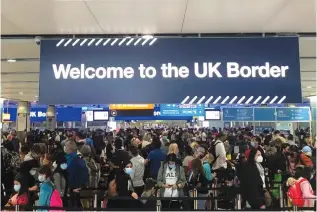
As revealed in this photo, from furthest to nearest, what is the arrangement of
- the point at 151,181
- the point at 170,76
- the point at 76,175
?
the point at 76,175, the point at 151,181, the point at 170,76

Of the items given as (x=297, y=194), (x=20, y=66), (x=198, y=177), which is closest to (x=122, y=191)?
(x=198, y=177)

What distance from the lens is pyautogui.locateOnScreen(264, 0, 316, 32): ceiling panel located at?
4621 millimetres

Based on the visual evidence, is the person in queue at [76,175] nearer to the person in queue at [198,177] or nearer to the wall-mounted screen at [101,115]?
the person in queue at [198,177]

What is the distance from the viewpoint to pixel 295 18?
200 inches

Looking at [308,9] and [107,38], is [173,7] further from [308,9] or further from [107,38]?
[308,9]

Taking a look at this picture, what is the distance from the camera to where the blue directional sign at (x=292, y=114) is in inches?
818

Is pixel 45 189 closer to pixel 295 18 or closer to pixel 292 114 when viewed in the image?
pixel 295 18

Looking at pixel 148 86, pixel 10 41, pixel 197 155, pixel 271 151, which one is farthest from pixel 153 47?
pixel 271 151

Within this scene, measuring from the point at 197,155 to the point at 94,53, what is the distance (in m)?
3.90

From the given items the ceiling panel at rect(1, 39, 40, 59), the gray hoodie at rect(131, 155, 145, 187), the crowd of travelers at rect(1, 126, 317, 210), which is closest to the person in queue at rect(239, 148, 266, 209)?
the crowd of travelers at rect(1, 126, 317, 210)

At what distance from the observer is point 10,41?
620 centimetres

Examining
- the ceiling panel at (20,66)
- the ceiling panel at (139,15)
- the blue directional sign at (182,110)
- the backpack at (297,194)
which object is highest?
the ceiling panel at (20,66)

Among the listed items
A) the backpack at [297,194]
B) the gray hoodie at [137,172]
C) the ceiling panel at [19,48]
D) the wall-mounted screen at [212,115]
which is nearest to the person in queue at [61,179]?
the gray hoodie at [137,172]

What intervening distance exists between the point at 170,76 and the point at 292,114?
17759 mm
